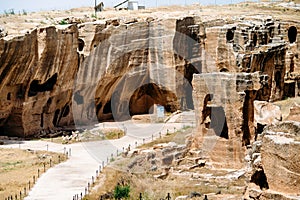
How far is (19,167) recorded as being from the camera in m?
33.3

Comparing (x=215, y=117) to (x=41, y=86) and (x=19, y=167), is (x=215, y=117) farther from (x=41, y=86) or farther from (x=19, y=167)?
(x=41, y=86)

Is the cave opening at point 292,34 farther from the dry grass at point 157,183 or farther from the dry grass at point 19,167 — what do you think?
the dry grass at point 19,167

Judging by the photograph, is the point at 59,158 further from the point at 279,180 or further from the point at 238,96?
the point at 279,180

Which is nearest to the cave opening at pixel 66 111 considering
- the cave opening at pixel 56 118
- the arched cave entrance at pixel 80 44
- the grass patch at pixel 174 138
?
the cave opening at pixel 56 118

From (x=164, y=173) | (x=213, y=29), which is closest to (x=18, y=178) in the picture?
(x=164, y=173)

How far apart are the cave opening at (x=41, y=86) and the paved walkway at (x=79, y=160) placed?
13.7 ft

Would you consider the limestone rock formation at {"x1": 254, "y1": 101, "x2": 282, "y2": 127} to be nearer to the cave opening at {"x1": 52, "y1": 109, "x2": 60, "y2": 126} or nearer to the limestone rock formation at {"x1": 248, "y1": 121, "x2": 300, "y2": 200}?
the limestone rock formation at {"x1": 248, "y1": 121, "x2": 300, "y2": 200}

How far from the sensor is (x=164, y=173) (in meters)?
33.6

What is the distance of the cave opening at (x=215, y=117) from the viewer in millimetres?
34375

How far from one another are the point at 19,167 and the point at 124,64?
17.7m

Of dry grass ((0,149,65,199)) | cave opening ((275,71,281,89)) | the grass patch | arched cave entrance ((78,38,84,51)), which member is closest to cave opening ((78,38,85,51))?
arched cave entrance ((78,38,84,51))

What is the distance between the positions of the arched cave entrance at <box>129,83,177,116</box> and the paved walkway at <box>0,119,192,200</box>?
3428 mm

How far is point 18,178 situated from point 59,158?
17.8 ft

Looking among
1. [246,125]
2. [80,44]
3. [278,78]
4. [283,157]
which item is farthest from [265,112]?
[80,44]
